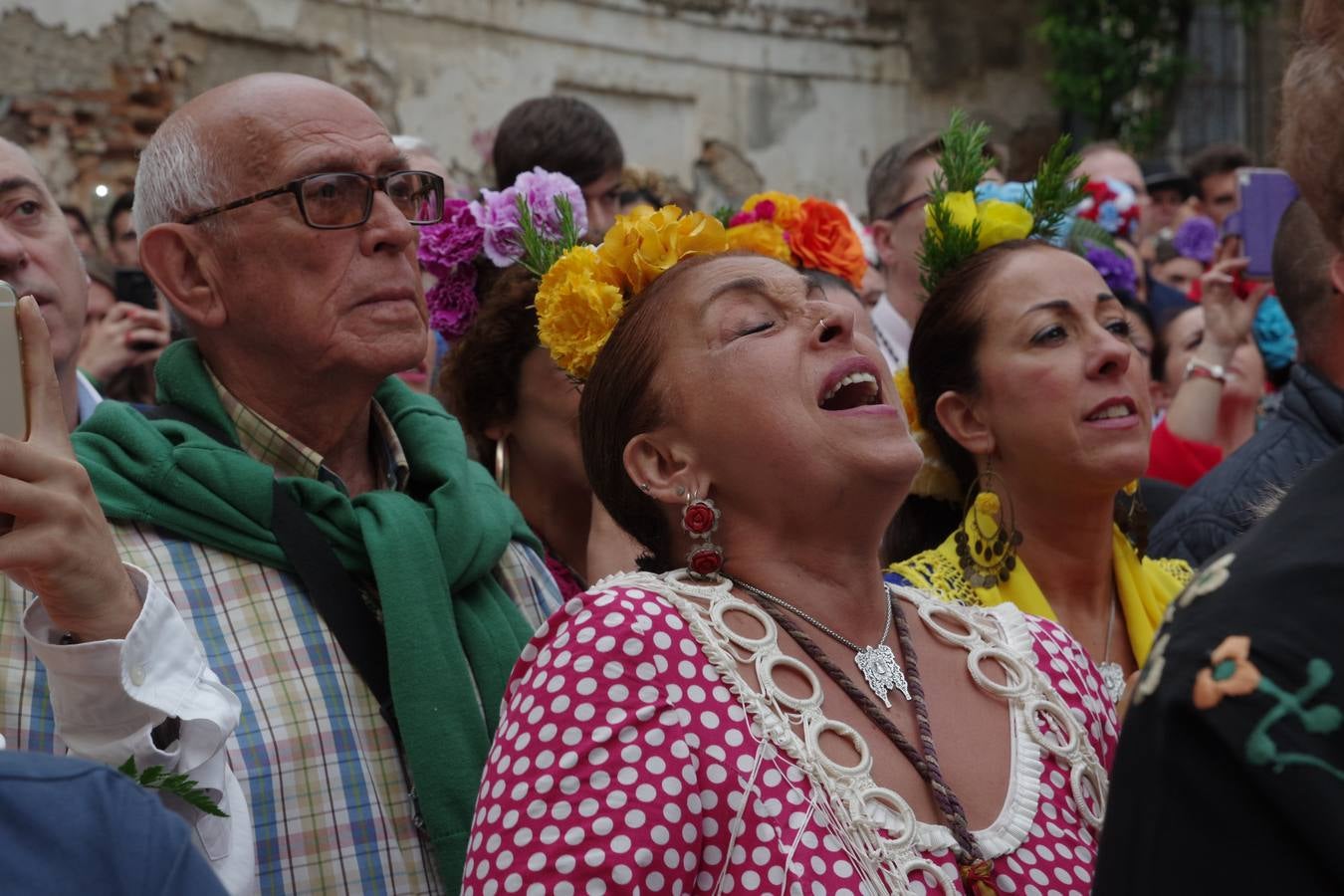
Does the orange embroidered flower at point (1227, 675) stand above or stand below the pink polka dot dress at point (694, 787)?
above

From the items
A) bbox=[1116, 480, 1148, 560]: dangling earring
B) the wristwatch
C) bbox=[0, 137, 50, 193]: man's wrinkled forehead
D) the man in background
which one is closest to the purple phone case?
the wristwatch

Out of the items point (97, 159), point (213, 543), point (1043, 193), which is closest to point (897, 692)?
point (213, 543)

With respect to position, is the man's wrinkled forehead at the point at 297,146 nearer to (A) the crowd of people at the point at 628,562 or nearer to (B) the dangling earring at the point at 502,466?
(A) the crowd of people at the point at 628,562

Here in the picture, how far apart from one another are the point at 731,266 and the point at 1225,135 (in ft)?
51.5

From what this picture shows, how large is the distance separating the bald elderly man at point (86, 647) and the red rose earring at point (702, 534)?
0.70 metres

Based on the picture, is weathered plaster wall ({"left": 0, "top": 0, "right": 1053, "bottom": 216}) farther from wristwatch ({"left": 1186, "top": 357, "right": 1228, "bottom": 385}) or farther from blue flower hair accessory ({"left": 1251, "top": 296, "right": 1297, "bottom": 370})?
blue flower hair accessory ({"left": 1251, "top": 296, "right": 1297, "bottom": 370})

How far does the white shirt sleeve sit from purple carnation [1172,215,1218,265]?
6630mm

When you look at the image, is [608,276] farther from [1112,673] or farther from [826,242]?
[826,242]

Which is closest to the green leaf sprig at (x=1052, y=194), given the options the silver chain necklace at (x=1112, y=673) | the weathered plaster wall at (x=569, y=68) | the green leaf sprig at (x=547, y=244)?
the silver chain necklace at (x=1112, y=673)

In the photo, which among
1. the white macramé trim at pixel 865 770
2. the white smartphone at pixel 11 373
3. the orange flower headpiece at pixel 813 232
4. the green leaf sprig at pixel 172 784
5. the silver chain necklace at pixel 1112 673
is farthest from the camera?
the orange flower headpiece at pixel 813 232

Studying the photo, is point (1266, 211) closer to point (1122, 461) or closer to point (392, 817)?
point (1122, 461)

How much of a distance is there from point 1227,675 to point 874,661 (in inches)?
45.4

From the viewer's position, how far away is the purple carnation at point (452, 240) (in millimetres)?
3762

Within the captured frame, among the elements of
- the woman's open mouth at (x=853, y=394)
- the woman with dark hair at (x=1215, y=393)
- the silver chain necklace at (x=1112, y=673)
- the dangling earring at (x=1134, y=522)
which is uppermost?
the woman's open mouth at (x=853, y=394)
